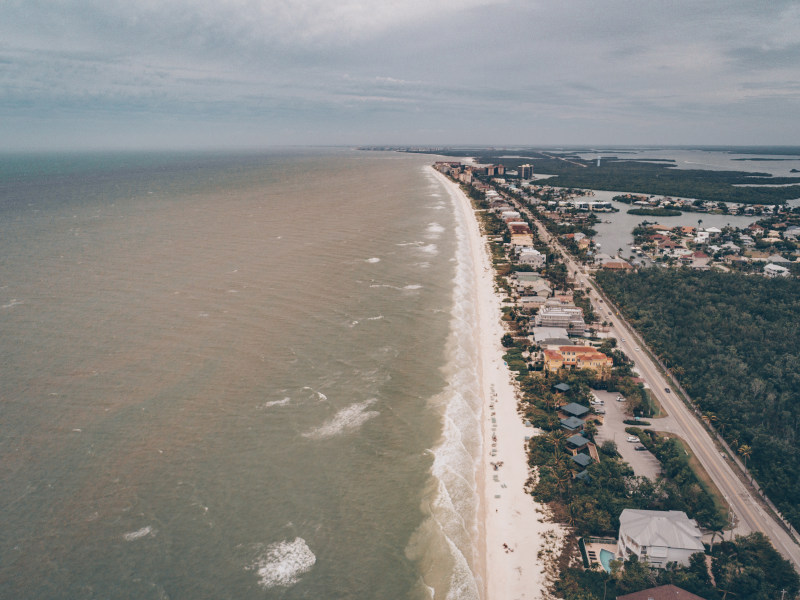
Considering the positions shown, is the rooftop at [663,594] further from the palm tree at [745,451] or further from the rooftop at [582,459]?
the palm tree at [745,451]

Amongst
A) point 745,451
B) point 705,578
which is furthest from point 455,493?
point 745,451

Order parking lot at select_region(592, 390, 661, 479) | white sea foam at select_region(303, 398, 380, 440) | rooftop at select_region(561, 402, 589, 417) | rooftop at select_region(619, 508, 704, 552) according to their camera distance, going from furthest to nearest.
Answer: rooftop at select_region(561, 402, 589, 417) < white sea foam at select_region(303, 398, 380, 440) < parking lot at select_region(592, 390, 661, 479) < rooftop at select_region(619, 508, 704, 552)

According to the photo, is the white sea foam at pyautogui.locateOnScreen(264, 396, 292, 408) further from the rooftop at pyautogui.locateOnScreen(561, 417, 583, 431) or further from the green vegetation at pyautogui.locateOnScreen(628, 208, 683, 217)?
the green vegetation at pyautogui.locateOnScreen(628, 208, 683, 217)

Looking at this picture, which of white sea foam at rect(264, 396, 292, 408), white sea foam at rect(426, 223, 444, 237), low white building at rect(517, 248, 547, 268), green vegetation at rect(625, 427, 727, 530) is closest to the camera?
green vegetation at rect(625, 427, 727, 530)

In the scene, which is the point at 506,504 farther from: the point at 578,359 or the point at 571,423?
the point at 578,359

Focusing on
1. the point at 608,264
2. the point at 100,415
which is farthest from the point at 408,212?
the point at 100,415

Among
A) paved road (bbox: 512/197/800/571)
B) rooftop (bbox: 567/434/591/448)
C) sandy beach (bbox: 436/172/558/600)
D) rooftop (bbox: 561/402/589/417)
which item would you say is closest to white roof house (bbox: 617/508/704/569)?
sandy beach (bbox: 436/172/558/600)

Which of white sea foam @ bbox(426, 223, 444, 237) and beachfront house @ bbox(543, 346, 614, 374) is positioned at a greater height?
white sea foam @ bbox(426, 223, 444, 237)
